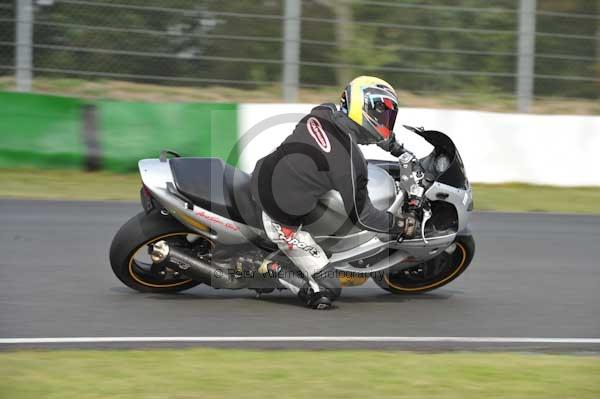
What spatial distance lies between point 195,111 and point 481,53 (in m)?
3.87

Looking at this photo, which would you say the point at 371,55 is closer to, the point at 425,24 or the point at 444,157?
the point at 425,24

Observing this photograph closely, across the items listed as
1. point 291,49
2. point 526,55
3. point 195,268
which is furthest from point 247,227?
point 526,55

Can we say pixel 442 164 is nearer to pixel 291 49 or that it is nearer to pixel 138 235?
pixel 138 235

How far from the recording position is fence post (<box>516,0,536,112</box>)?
12734mm

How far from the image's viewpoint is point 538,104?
12844 millimetres

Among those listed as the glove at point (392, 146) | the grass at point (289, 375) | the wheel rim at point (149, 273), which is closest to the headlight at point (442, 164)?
the glove at point (392, 146)

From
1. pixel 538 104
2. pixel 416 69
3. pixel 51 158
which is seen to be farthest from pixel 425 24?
pixel 51 158

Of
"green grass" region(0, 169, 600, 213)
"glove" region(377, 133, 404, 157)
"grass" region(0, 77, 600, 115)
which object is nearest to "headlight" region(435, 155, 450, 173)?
"glove" region(377, 133, 404, 157)

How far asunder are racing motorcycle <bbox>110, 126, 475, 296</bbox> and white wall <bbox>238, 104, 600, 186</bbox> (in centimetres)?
563

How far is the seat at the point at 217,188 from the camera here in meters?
6.19

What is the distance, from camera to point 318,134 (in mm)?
6074

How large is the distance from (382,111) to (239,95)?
6650mm

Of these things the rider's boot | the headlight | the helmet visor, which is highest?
the helmet visor

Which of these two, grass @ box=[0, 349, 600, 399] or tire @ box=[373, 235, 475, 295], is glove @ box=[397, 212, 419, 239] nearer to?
tire @ box=[373, 235, 475, 295]
